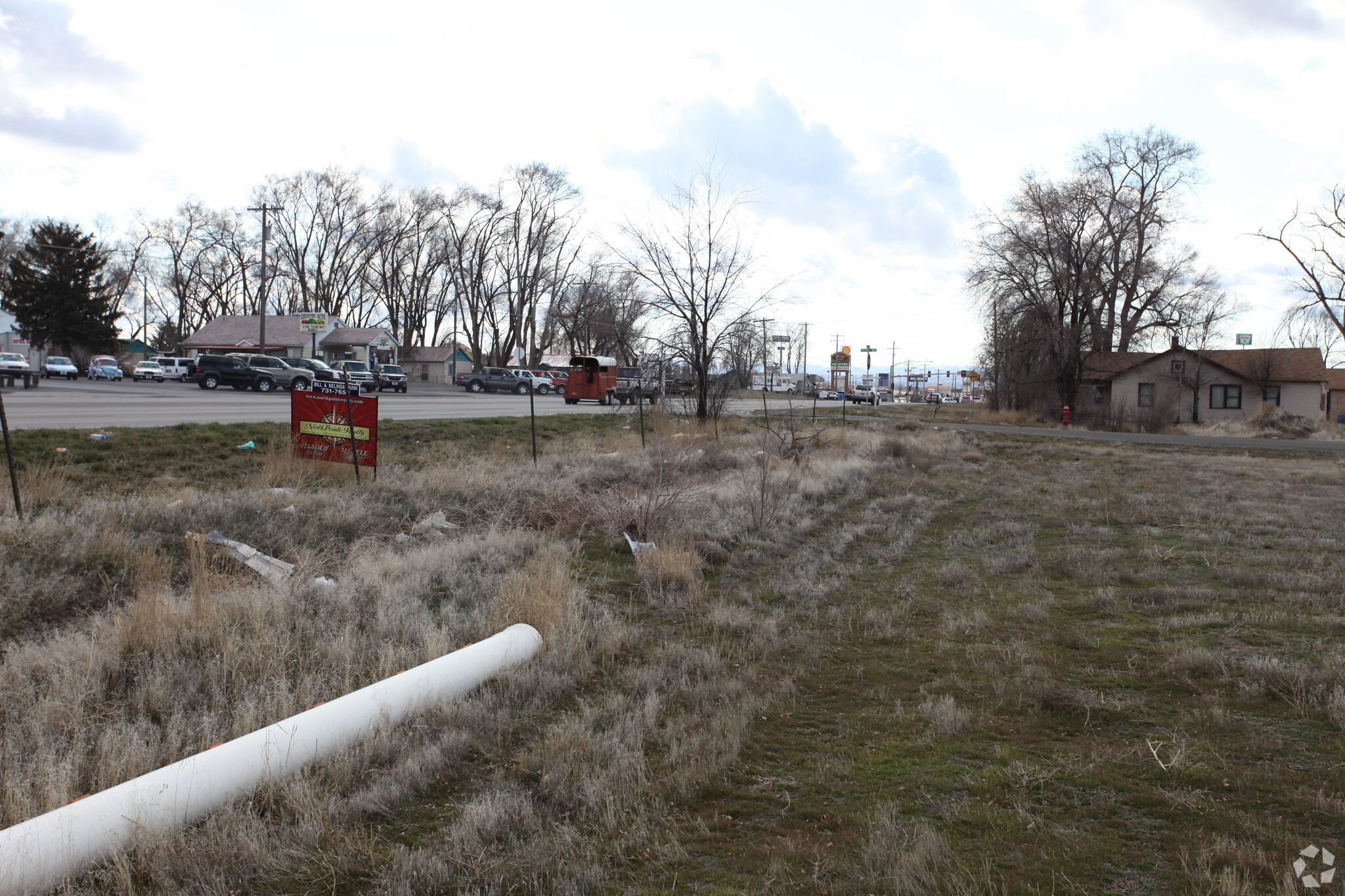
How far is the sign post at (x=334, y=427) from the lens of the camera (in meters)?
12.7

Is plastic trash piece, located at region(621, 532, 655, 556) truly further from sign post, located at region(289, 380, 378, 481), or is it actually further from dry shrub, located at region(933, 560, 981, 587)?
sign post, located at region(289, 380, 378, 481)

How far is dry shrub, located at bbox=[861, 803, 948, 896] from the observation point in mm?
3242

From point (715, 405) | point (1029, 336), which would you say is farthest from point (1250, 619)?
point (1029, 336)

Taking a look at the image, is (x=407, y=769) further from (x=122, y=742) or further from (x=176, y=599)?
(x=176, y=599)

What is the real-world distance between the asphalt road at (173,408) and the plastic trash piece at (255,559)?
11.5 meters

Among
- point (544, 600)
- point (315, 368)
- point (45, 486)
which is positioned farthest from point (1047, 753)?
point (315, 368)

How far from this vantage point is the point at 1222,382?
51031mm

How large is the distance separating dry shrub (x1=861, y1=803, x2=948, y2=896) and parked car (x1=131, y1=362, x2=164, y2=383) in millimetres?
65595

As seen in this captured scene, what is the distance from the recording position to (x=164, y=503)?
980cm

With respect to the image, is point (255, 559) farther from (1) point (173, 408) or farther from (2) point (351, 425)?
(1) point (173, 408)

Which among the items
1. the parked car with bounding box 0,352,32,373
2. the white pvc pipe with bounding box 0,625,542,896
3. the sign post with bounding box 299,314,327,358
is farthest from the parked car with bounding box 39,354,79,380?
the white pvc pipe with bounding box 0,625,542,896

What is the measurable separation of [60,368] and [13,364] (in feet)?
39.9

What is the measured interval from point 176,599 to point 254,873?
381 cm

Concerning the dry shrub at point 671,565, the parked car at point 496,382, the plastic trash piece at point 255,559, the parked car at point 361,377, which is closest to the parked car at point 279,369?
the parked car at point 361,377
